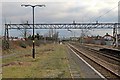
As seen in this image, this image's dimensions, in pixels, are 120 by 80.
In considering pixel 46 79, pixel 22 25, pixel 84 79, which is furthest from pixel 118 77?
pixel 22 25

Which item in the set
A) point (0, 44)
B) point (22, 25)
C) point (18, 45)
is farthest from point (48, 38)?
point (0, 44)

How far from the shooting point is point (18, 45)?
72.3 meters

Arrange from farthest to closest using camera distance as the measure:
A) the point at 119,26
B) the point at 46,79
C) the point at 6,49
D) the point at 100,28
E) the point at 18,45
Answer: the point at 100,28
the point at 119,26
the point at 18,45
the point at 6,49
the point at 46,79

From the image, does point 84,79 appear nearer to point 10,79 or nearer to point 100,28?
point 10,79

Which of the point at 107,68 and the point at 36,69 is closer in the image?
the point at 36,69

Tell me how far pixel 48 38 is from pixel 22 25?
42745 millimetres

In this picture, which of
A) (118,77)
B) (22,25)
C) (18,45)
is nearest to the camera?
(118,77)

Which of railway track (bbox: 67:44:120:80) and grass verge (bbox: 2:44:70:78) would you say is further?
railway track (bbox: 67:44:120:80)

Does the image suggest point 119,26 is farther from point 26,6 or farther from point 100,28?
point 26,6

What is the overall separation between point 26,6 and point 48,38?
107 m

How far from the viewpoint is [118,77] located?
1747 cm

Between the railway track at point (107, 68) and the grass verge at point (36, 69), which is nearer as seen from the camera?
the grass verge at point (36, 69)

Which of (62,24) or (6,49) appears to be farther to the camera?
(62,24)

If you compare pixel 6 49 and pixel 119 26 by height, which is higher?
pixel 119 26
